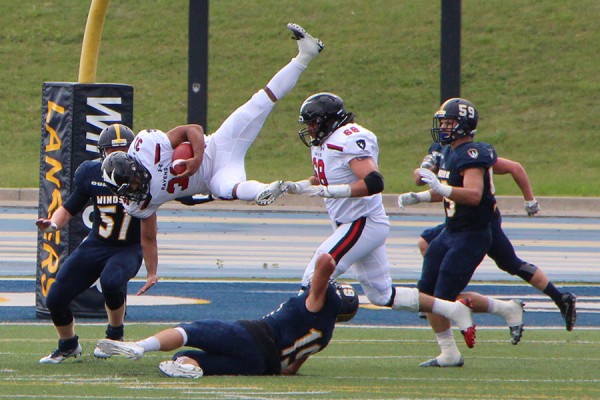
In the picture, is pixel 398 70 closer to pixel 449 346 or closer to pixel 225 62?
pixel 225 62

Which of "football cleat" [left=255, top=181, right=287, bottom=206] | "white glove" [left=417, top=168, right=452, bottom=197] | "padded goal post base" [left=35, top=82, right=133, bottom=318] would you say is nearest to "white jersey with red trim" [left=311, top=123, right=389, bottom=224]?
"white glove" [left=417, top=168, right=452, bottom=197]

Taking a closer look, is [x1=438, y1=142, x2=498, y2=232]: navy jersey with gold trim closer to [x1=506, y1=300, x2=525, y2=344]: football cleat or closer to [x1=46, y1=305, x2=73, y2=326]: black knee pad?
[x1=506, y1=300, x2=525, y2=344]: football cleat

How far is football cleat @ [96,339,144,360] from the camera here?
7238mm

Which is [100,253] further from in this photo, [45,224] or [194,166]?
[194,166]

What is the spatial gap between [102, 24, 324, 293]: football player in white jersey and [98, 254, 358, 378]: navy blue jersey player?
692mm

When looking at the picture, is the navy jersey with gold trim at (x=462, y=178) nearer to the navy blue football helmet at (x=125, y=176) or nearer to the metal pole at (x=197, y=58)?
the navy blue football helmet at (x=125, y=176)

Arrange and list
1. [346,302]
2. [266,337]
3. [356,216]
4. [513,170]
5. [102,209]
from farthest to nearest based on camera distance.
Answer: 1. [513,170]
2. [102,209]
3. [356,216]
4. [346,302]
5. [266,337]

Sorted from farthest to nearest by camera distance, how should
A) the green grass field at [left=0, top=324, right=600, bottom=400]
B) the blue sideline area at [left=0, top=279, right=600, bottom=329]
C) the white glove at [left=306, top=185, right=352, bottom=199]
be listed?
the blue sideline area at [left=0, top=279, right=600, bottom=329], the white glove at [left=306, top=185, right=352, bottom=199], the green grass field at [left=0, top=324, right=600, bottom=400]

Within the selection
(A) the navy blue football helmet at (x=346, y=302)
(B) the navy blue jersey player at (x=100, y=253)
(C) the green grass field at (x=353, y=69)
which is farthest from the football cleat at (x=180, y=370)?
(C) the green grass field at (x=353, y=69)

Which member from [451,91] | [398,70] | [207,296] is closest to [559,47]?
[398,70]

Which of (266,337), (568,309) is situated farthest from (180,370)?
(568,309)

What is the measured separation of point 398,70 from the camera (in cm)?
2952

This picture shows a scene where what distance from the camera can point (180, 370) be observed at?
24.2 feet

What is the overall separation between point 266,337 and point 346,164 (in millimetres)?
1364
